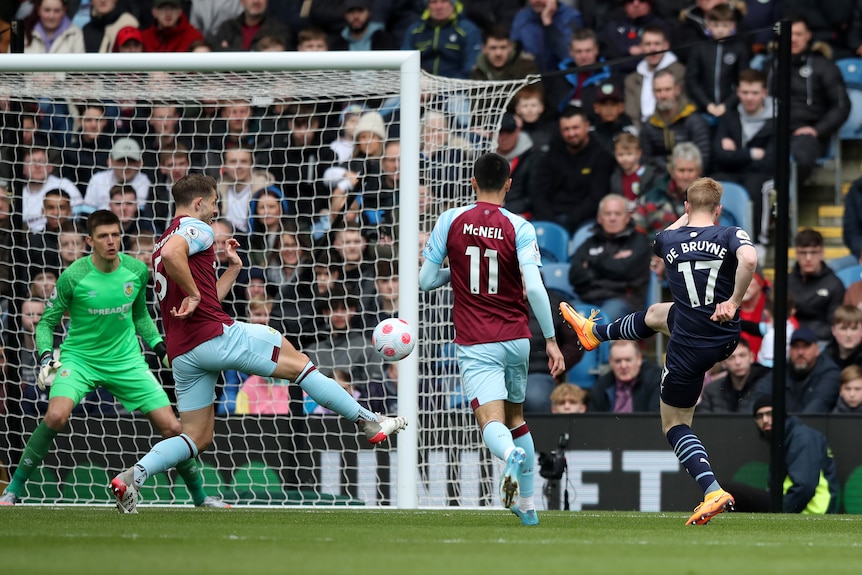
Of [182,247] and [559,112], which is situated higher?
[559,112]

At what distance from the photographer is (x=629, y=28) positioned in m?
14.6

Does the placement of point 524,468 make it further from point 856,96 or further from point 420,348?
point 856,96

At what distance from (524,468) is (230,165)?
5392 mm

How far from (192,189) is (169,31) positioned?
7.79 metres

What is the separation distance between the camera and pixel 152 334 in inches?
378

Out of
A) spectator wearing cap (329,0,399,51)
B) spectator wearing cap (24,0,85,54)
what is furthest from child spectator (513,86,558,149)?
spectator wearing cap (24,0,85,54)

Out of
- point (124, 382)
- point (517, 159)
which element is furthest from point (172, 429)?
point (517, 159)

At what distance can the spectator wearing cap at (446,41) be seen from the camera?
1478cm

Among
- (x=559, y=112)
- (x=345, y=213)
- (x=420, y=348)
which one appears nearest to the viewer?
(x=420, y=348)

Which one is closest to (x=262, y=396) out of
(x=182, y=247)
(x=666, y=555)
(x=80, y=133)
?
(x=80, y=133)

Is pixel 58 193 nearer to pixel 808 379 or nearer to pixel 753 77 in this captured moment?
pixel 808 379

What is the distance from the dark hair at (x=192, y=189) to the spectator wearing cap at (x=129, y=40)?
7.26 m

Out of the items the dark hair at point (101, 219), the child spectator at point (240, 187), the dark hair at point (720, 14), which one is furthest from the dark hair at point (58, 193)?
the dark hair at point (720, 14)

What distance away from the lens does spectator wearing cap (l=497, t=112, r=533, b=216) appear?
43.8ft
